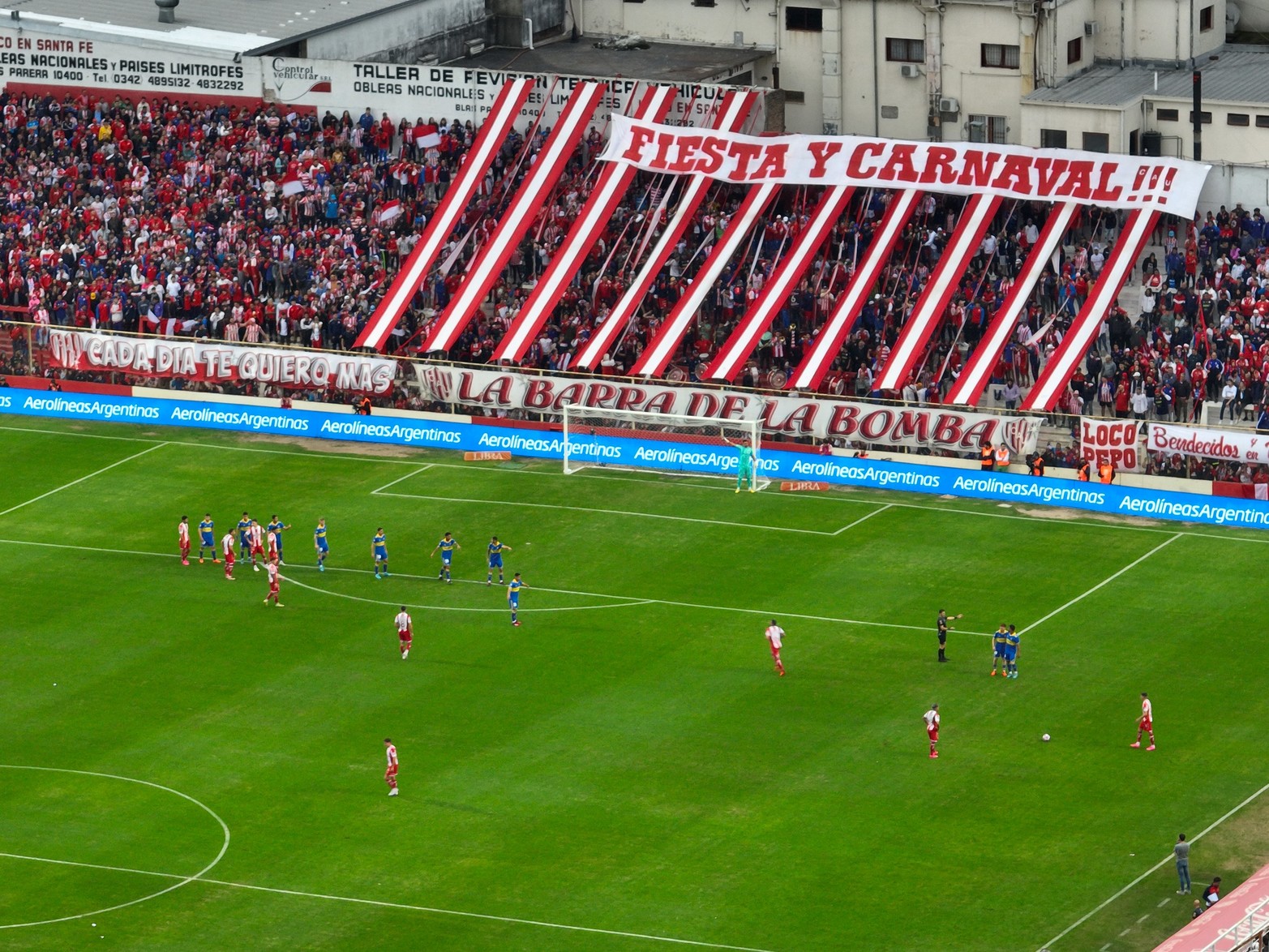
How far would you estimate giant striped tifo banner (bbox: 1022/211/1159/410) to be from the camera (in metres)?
80.7

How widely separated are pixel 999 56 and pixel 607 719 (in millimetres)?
34842

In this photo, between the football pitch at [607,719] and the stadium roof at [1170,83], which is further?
the stadium roof at [1170,83]

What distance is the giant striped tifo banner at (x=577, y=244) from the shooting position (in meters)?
86.5

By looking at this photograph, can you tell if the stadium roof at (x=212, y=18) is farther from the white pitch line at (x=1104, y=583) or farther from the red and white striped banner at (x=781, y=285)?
the white pitch line at (x=1104, y=583)

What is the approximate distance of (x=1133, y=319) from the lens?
83438mm

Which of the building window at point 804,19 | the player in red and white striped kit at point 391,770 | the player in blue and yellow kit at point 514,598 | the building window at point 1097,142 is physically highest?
the building window at point 804,19

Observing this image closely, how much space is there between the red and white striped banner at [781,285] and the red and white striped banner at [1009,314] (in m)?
6.22

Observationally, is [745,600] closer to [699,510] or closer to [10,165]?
[699,510]

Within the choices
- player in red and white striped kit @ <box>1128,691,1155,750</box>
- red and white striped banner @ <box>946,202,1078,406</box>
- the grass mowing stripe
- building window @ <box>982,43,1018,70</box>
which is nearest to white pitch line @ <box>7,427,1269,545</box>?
red and white striped banner @ <box>946,202,1078,406</box>

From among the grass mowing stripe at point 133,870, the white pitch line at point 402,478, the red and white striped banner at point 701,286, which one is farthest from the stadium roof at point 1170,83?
the grass mowing stripe at point 133,870

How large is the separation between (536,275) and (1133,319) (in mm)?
18653

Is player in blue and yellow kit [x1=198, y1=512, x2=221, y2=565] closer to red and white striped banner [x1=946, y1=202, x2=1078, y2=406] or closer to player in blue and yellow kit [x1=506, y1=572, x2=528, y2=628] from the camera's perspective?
player in blue and yellow kit [x1=506, y1=572, x2=528, y2=628]

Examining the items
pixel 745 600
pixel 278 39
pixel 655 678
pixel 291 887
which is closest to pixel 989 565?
pixel 745 600

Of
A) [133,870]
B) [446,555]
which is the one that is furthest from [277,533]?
[133,870]
